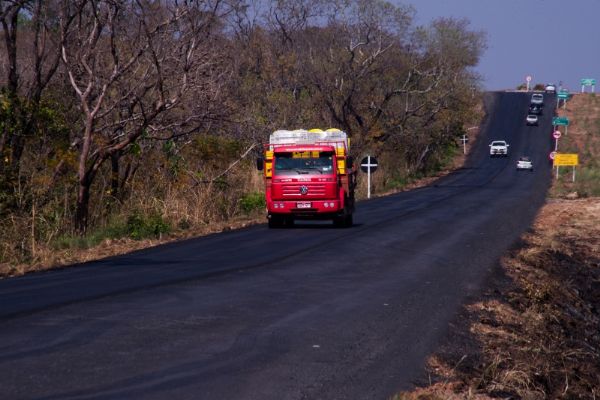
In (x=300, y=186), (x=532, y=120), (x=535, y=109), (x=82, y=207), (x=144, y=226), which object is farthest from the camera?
(x=535, y=109)

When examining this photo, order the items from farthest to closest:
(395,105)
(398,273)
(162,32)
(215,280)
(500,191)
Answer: (395,105) < (500,191) < (162,32) < (398,273) < (215,280)

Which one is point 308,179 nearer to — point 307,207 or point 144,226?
point 307,207

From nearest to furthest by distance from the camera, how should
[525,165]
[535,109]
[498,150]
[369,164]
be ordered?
[369,164] < [525,165] < [498,150] < [535,109]

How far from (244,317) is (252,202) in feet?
79.8

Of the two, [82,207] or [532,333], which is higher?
[82,207]

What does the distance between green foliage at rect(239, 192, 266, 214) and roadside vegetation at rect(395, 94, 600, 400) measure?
439 inches

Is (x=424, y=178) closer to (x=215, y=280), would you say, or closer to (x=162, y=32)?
(x=162, y=32)

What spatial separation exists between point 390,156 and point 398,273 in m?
49.2

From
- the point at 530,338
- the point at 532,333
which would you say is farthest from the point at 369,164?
the point at 530,338

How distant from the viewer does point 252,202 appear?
36781 mm

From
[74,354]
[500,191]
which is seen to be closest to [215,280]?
[74,354]

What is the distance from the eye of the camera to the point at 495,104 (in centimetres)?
13250

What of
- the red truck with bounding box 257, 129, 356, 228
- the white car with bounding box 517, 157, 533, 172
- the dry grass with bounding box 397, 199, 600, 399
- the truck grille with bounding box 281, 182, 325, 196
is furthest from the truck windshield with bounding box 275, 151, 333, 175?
the white car with bounding box 517, 157, 533, 172

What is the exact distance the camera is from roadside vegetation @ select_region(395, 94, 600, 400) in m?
9.79
